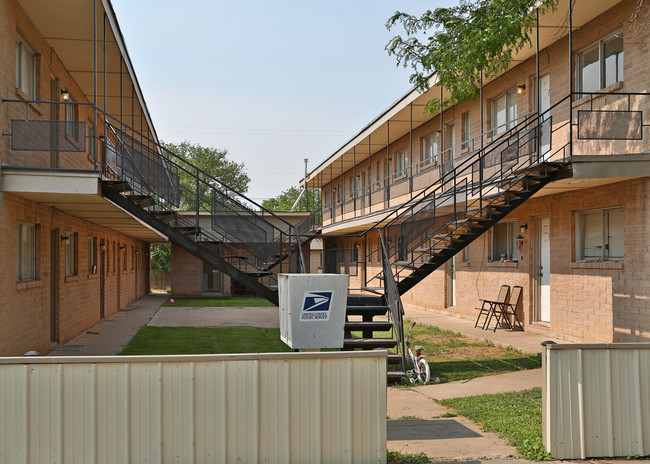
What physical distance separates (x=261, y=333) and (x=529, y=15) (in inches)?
365

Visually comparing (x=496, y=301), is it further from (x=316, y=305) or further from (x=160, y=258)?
(x=160, y=258)

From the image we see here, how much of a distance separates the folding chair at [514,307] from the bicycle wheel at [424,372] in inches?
240

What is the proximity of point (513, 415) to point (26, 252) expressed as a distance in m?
8.39

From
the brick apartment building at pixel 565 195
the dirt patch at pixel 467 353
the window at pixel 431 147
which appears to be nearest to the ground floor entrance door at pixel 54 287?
the brick apartment building at pixel 565 195

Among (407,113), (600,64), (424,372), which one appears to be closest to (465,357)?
(424,372)

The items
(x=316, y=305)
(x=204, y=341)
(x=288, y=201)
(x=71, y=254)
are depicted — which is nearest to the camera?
(x=316, y=305)

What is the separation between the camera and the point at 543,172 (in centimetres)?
1116

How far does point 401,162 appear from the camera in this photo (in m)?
25.9

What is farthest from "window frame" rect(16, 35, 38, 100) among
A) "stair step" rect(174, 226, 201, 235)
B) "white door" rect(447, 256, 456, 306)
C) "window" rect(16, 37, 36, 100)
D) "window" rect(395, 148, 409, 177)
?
"window" rect(395, 148, 409, 177)

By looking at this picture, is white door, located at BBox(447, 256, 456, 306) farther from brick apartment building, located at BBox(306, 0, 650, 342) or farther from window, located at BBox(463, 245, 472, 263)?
brick apartment building, located at BBox(306, 0, 650, 342)

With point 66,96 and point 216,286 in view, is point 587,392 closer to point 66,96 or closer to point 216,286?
point 66,96

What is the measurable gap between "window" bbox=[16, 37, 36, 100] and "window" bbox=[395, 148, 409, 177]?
15.2m

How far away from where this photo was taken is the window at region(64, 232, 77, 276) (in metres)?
14.4

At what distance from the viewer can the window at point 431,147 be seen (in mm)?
21206
